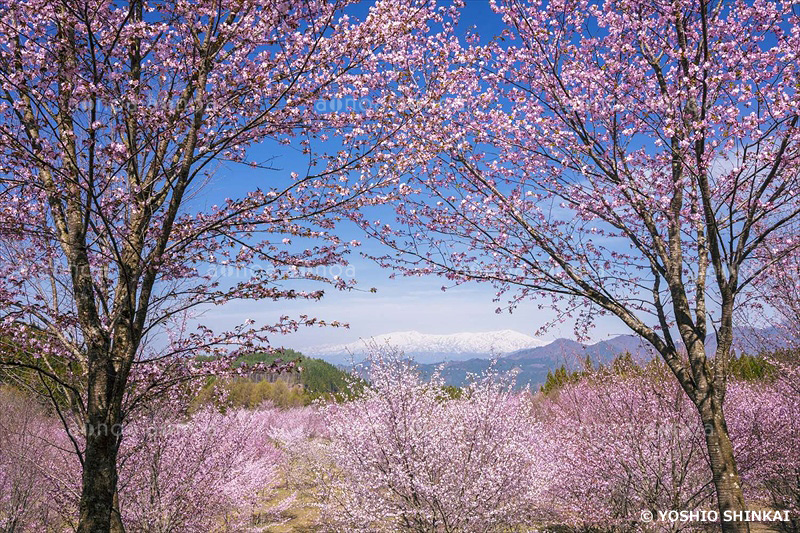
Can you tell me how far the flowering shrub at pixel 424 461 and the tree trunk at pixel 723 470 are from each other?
10.4 feet

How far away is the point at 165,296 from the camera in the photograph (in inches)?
214

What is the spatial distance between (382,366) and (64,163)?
632cm

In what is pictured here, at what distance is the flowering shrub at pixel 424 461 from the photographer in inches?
313

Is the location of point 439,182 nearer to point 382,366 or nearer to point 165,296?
point 382,366

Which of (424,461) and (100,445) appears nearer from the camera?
(100,445)

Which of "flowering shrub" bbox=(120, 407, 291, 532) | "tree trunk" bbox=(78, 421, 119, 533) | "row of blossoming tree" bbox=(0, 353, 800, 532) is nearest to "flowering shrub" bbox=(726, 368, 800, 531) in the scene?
"row of blossoming tree" bbox=(0, 353, 800, 532)

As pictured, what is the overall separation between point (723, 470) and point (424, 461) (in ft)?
13.9

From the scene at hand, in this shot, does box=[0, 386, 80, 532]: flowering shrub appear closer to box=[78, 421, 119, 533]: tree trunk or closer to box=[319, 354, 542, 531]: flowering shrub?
box=[319, 354, 542, 531]: flowering shrub

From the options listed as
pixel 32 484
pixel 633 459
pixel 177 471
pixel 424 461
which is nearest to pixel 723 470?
pixel 633 459

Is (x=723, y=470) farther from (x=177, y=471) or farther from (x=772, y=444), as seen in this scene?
(x=177, y=471)

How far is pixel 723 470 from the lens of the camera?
5.95 meters

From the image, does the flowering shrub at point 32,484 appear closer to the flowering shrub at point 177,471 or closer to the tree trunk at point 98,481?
the flowering shrub at point 177,471

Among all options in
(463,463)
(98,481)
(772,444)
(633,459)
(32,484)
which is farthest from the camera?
(32,484)

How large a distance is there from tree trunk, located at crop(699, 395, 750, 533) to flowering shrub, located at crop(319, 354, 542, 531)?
10.4 feet
